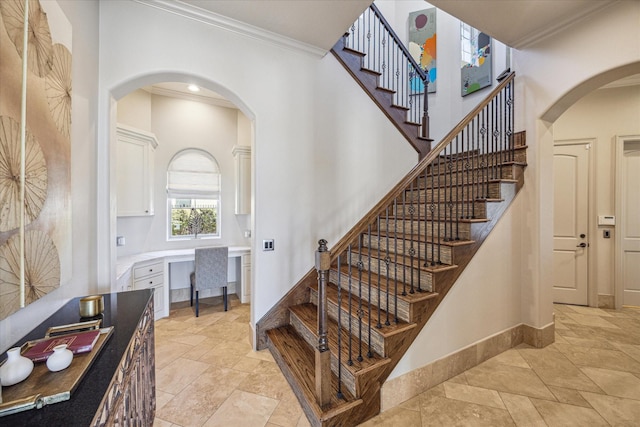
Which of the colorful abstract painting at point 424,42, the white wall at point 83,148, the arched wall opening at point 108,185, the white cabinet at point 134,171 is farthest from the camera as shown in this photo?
the colorful abstract painting at point 424,42

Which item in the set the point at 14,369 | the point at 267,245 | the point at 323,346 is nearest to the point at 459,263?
the point at 323,346

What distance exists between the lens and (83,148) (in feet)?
5.50

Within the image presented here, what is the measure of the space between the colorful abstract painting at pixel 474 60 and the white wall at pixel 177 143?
3560 millimetres

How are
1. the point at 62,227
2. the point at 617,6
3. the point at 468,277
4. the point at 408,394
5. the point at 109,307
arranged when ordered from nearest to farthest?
1. the point at 62,227
2. the point at 109,307
3. the point at 408,394
4. the point at 617,6
5. the point at 468,277

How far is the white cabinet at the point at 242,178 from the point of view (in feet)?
13.2

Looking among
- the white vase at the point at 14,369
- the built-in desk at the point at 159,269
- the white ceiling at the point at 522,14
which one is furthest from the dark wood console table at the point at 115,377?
the white ceiling at the point at 522,14

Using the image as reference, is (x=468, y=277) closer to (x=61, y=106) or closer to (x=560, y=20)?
(x=560, y=20)

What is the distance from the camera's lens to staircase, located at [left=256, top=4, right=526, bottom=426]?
166cm

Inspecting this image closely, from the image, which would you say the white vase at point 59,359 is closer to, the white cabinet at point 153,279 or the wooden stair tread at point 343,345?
the wooden stair tread at point 343,345

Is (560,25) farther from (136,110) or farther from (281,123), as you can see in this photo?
(136,110)

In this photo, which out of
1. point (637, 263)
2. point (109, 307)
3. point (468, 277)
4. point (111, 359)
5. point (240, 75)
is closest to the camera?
point (111, 359)

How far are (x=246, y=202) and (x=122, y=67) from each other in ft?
7.67

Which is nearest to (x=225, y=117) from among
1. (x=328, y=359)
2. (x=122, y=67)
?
(x=122, y=67)

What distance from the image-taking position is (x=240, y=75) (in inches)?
95.6
